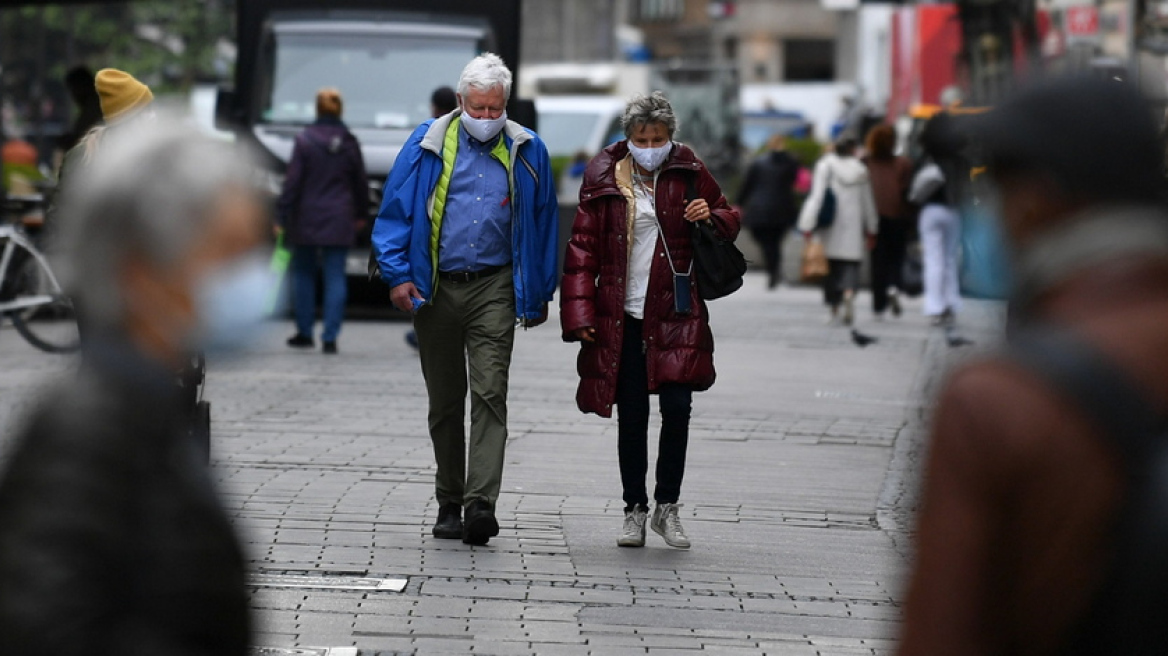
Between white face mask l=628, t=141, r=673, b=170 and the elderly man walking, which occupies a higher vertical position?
white face mask l=628, t=141, r=673, b=170

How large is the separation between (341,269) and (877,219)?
530cm

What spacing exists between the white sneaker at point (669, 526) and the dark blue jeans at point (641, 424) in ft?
0.11

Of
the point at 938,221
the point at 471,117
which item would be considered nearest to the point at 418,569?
the point at 471,117

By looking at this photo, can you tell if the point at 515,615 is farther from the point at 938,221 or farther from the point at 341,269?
the point at 938,221

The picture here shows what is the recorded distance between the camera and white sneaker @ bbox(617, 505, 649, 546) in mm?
7379

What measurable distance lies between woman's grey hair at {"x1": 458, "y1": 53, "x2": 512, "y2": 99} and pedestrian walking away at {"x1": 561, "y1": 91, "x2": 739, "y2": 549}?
0.45m

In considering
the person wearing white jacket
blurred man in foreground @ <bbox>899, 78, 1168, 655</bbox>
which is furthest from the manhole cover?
the person wearing white jacket

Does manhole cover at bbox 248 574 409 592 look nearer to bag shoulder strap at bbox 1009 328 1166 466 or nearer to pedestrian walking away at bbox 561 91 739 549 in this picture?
pedestrian walking away at bbox 561 91 739 549

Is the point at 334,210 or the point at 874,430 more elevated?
the point at 334,210

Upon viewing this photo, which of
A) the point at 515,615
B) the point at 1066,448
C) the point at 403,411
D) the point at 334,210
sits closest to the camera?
the point at 1066,448

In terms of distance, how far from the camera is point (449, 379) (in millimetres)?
7402

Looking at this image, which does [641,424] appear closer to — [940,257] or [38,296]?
[38,296]

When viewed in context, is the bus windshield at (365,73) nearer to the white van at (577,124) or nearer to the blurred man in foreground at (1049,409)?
the white van at (577,124)

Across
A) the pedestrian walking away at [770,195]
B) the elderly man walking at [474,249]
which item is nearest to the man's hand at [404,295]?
the elderly man walking at [474,249]
